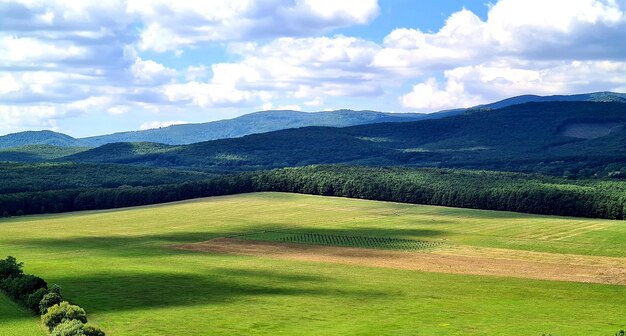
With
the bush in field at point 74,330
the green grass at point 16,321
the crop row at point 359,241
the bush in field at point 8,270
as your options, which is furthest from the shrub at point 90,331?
the crop row at point 359,241

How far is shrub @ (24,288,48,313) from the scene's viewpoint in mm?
74938

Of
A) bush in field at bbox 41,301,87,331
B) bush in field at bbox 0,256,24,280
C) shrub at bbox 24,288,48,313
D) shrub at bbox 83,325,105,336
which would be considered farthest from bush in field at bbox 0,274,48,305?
shrub at bbox 83,325,105,336

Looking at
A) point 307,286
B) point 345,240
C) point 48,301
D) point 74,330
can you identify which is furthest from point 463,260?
point 74,330

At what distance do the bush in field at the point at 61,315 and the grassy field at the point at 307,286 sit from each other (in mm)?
1954

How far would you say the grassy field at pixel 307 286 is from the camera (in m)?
72.8

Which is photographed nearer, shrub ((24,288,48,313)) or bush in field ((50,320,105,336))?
bush in field ((50,320,105,336))

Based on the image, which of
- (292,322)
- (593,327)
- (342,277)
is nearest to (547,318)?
(593,327)

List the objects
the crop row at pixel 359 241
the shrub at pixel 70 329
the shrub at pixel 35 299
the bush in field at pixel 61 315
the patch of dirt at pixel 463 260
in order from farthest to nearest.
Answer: the crop row at pixel 359 241, the patch of dirt at pixel 463 260, the shrub at pixel 35 299, the bush in field at pixel 61 315, the shrub at pixel 70 329

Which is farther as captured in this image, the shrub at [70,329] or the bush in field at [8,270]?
the bush in field at [8,270]

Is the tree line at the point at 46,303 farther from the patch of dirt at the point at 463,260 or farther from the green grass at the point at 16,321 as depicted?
the patch of dirt at the point at 463,260

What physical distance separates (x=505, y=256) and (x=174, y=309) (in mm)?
60511

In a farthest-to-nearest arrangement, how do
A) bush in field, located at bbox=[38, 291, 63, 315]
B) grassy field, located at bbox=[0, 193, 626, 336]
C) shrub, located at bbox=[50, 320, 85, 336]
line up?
grassy field, located at bbox=[0, 193, 626, 336] → bush in field, located at bbox=[38, 291, 63, 315] → shrub, located at bbox=[50, 320, 85, 336]

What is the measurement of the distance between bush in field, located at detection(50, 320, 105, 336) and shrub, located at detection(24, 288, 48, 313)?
15869mm

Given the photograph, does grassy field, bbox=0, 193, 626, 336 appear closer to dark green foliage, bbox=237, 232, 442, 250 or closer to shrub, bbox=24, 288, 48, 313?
shrub, bbox=24, 288, 48, 313
